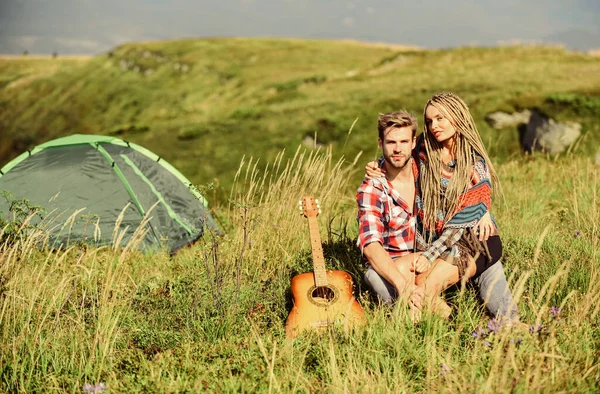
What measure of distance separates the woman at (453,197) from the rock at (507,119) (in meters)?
9.26

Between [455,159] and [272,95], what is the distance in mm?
24933

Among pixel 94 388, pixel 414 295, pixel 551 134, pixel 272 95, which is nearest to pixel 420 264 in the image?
pixel 414 295

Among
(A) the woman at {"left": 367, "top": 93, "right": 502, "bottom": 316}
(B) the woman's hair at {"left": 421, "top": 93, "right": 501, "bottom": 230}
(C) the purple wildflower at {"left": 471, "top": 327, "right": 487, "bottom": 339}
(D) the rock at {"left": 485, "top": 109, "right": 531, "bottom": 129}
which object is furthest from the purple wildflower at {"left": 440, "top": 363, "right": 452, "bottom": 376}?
(D) the rock at {"left": 485, "top": 109, "right": 531, "bottom": 129}

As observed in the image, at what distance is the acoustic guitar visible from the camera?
3.20 meters

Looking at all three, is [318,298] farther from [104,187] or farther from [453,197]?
[104,187]

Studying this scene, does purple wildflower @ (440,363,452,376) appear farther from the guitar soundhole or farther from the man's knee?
the guitar soundhole

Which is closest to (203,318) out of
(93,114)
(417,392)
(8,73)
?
(417,392)

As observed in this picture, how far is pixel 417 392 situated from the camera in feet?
8.19

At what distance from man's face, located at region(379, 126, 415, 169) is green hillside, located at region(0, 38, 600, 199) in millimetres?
1166

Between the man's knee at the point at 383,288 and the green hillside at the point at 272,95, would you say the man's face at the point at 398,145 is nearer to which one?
the man's knee at the point at 383,288

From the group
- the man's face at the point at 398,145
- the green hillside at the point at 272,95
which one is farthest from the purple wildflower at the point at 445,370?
the green hillside at the point at 272,95

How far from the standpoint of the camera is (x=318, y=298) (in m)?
3.47

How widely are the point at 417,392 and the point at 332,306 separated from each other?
960 millimetres

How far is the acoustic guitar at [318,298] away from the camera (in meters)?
3.20
